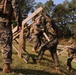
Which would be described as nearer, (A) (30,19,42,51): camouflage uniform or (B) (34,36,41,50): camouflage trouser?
(A) (30,19,42,51): camouflage uniform

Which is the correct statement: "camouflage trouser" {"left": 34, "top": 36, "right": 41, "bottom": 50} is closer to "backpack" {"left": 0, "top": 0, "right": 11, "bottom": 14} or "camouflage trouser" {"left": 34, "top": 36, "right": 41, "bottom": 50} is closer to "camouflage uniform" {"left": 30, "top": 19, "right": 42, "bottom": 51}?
"camouflage uniform" {"left": 30, "top": 19, "right": 42, "bottom": 51}

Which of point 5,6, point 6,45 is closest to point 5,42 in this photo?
point 6,45

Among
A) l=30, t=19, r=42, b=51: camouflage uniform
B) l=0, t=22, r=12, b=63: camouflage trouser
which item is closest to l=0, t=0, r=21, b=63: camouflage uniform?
l=0, t=22, r=12, b=63: camouflage trouser

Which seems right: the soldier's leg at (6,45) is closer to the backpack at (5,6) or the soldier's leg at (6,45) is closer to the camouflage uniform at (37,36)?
the backpack at (5,6)

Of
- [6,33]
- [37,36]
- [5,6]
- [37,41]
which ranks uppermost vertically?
[5,6]

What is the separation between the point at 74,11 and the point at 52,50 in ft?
218

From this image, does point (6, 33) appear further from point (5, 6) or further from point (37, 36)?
point (37, 36)

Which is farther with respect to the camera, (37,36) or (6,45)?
(37,36)

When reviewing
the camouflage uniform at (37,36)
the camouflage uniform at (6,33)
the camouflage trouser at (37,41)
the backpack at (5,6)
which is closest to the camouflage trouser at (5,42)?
the camouflage uniform at (6,33)

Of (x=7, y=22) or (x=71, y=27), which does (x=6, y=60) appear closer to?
Answer: (x=7, y=22)

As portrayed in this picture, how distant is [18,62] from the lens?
11781 mm

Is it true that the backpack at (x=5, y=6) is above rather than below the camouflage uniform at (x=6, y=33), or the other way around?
above

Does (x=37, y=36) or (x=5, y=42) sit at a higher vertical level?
(x=5, y=42)

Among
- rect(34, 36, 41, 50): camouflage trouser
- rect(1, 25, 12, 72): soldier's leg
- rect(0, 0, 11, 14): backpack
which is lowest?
rect(34, 36, 41, 50): camouflage trouser
